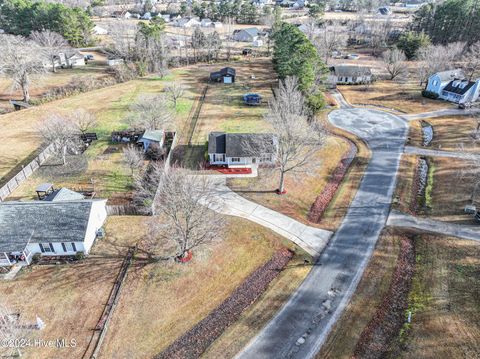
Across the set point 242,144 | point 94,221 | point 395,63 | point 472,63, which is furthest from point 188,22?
point 94,221

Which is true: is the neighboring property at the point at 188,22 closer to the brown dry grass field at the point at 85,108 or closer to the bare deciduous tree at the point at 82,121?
the brown dry grass field at the point at 85,108

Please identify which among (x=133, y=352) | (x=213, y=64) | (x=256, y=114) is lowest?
(x=133, y=352)

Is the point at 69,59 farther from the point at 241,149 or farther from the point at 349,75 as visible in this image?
the point at 349,75

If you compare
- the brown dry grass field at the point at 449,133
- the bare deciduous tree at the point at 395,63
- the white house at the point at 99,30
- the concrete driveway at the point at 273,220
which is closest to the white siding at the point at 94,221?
→ the concrete driveway at the point at 273,220

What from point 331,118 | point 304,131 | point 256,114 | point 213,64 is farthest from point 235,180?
point 213,64

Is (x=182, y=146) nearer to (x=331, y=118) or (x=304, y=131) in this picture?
(x=304, y=131)

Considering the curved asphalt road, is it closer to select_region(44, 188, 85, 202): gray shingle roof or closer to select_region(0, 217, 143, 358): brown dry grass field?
select_region(0, 217, 143, 358): brown dry grass field
